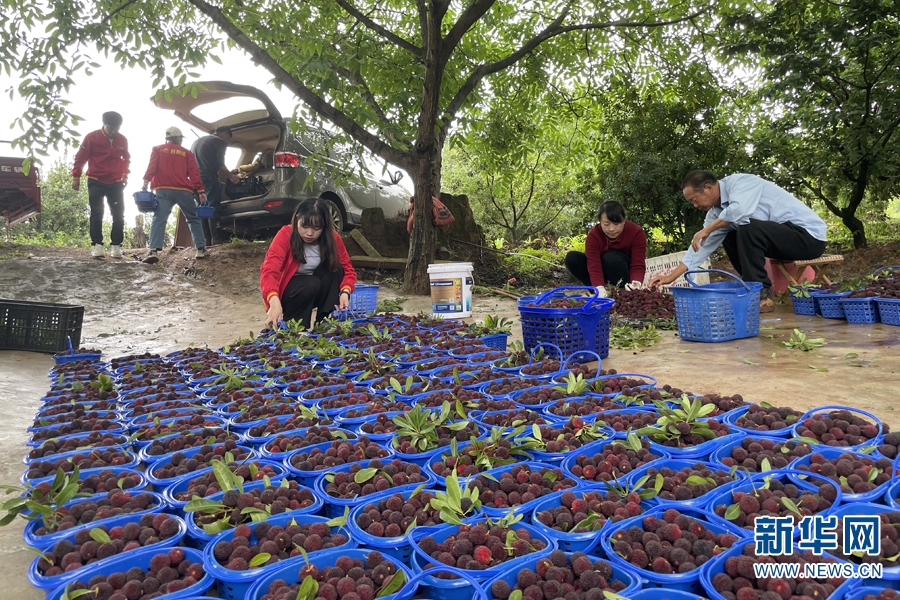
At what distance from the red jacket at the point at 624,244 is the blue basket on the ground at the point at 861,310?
1585mm

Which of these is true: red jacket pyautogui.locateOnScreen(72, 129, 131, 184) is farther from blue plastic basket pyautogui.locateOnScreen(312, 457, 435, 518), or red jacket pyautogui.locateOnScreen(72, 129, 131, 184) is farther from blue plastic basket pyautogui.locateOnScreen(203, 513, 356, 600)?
blue plastic basket pyautogui.locateOnScreen(203, 513, 356, 600)

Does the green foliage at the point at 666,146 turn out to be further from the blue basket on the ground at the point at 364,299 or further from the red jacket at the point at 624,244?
the blue basket on the ground at the point at 364,299

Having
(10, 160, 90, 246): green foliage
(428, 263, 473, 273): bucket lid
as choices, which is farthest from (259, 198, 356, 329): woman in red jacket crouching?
(10, 160, 90, 246): green foliage

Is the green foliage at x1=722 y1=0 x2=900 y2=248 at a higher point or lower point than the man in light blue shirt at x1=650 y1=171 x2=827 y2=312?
higher

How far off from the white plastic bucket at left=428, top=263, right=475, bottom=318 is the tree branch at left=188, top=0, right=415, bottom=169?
2.41m

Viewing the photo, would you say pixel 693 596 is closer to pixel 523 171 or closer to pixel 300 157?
pixel 300 157

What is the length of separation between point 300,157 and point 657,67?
550 centimetres

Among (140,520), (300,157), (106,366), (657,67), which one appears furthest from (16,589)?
(657,67)

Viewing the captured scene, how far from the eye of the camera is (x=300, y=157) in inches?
293

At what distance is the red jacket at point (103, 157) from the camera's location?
686cm

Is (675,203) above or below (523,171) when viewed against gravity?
below

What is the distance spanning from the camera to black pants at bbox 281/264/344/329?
4.89m

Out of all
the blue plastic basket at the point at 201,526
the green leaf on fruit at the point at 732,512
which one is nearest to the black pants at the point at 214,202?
the blue plastic basket at the point at 201,526

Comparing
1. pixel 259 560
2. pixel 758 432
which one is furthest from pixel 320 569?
pixel 758 432
